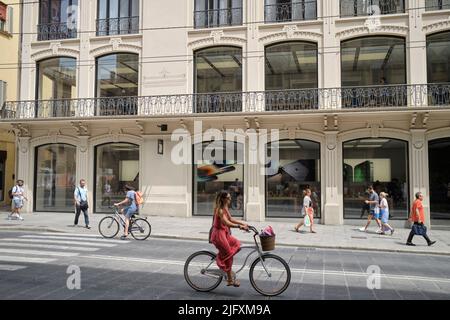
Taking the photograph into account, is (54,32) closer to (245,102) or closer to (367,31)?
(245,102)

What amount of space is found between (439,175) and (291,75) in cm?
762

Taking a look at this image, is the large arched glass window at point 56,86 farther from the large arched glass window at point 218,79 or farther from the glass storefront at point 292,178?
the glass storefront at point 292,178

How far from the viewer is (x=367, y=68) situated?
59.9 ft

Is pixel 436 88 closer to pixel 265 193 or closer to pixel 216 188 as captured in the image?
pixel 265 193

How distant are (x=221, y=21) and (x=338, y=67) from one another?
19.6ft

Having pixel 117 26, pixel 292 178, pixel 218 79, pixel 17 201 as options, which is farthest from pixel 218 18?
pixel 17 201

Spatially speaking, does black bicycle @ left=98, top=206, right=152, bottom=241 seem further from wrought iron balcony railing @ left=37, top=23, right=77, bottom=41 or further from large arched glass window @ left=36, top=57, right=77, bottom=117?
wrought iron balcony railing @ left=37, top=23, right=77, bottom=41

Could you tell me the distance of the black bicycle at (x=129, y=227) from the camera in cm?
1323

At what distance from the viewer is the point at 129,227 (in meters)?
13.2

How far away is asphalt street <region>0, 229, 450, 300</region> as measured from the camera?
6738 millimetres

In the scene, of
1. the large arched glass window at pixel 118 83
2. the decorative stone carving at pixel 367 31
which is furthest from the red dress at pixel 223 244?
the large arched glass window at pixel 118 83

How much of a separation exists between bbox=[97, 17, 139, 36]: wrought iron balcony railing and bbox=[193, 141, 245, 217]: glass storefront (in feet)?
22.6

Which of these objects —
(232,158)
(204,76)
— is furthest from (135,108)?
(232,158)
